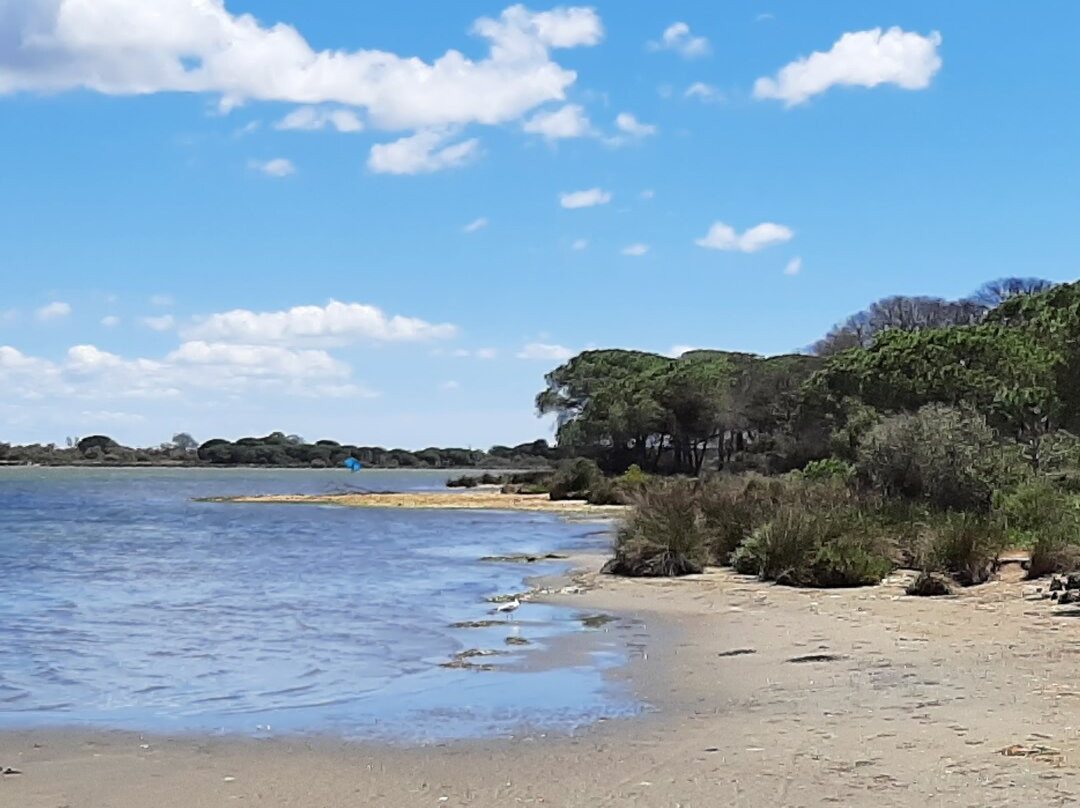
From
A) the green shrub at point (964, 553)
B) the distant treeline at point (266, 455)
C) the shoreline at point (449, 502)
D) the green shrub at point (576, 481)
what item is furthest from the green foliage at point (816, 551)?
the distant treeline at point (266, 455)

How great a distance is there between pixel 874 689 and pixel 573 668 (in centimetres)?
339

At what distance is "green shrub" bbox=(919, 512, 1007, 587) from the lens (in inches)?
696

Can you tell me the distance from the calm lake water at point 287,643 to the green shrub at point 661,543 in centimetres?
206

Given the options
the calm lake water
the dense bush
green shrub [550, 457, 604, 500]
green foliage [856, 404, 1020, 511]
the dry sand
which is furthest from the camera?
green shrub [550, 457, 604, 500]

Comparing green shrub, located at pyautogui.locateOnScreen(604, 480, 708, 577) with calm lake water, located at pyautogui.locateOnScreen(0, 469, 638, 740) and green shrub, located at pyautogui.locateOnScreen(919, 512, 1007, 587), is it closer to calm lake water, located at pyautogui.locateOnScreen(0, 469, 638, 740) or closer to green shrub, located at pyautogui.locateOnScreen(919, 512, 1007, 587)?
calm lake water, located at pyautogui.locateOnScreen(0, 469, 638, 740)

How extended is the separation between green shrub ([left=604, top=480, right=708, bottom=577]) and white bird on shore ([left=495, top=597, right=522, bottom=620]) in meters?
2.95

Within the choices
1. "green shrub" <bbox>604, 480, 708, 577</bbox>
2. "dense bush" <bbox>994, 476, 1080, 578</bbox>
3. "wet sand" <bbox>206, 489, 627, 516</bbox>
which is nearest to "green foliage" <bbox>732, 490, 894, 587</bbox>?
"green shrub" <bbox>604, 480, 708, 577</bbox>

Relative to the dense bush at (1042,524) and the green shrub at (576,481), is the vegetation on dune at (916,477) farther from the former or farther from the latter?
the green shrub at (576,481)

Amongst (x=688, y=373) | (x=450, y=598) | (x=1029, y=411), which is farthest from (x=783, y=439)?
(x=450, y=598)

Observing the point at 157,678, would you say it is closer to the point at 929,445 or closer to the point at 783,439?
the point at 929,445

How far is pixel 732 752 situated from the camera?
26.7 ft

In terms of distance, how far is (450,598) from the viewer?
21.0m

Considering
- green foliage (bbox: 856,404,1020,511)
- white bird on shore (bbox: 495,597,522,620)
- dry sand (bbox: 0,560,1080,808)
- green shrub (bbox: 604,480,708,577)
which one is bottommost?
white bird on shore (bbox: 495,597,522,620)

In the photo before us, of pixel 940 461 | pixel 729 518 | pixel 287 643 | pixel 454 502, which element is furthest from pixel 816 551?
pixel 454 502
